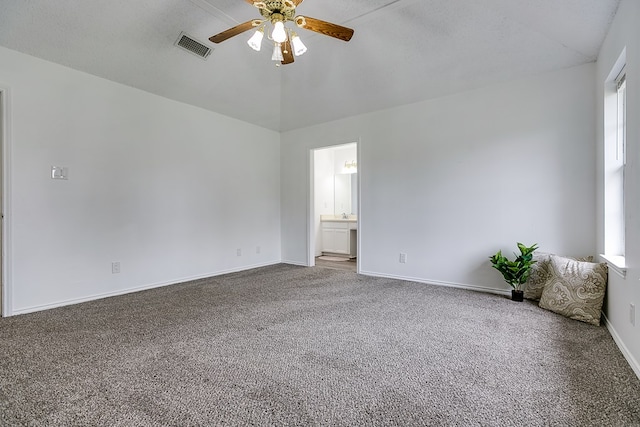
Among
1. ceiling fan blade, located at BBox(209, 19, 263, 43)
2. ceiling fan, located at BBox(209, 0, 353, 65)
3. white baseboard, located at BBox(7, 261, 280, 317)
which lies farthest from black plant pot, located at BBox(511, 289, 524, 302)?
white baseboard, located at BBox(7, 261, 280, 317)

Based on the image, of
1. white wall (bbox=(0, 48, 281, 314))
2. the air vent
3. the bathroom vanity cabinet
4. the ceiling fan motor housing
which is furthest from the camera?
the bathroom vanity cabinet

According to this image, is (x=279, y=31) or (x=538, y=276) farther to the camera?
(x=538, y=276)

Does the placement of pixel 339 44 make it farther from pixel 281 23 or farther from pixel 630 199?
pixel 630 199

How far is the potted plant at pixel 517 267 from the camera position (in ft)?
9.68

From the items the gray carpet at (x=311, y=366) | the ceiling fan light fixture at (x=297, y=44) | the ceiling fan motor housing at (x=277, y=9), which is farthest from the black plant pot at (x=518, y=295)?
the ceiling fan motor housing at (x=277, y=9)

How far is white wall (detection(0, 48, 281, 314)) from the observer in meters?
Result: 2.75

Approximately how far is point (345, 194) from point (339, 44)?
3843mm

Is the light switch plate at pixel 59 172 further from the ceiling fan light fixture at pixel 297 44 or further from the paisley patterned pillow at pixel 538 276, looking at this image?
the paisley patterned pillow at pixel 538 276

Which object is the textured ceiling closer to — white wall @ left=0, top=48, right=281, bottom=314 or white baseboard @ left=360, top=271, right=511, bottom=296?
white wall @ left=0, top=48, right=281, bottom=314

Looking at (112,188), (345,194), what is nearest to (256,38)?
(112,188)

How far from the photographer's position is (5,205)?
263 centimetres

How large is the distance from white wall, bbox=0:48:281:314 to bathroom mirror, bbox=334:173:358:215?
8.33ft

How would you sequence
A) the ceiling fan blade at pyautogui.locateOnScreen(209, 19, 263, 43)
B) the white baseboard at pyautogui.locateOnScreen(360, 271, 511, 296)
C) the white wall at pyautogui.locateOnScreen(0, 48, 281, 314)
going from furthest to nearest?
the white baseboard at pyautogui.locateOnScreen(360, 271, 511, 296) → the white wall at pyautogui.locateOnScreen(0, 48, 281, 314) → the ceiling fan blade at pyautogui.locateOnScreen(209, 19, 263, 43)

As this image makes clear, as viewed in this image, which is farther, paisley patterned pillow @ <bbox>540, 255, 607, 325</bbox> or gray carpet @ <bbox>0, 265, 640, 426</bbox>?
paisley patterned pillow @ <bbox>540, 255, 607, 325</bbox>
